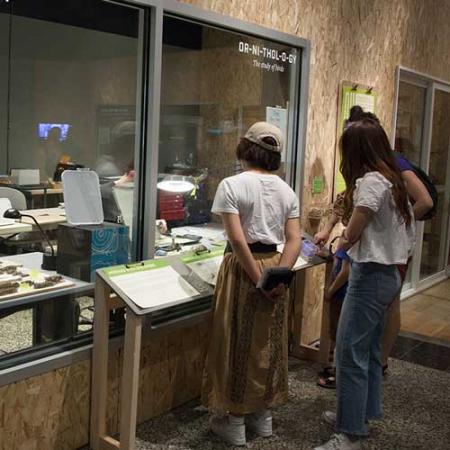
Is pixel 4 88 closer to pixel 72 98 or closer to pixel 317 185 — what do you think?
pixel 72 98

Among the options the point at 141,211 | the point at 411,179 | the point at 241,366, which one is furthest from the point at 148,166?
the point at 411,179

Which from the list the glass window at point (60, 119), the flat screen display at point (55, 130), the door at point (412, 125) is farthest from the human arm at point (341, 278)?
the door at point (412, 125)

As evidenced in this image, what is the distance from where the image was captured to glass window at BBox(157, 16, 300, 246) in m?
3.39

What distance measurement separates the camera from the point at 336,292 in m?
3.35

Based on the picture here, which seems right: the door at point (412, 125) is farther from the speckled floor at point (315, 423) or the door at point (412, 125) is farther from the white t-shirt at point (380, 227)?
the white t-shirt at point (380, 227)

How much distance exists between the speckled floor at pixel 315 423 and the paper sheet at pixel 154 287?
2.26 ft

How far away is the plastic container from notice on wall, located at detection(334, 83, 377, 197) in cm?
180

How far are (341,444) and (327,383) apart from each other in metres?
0.79

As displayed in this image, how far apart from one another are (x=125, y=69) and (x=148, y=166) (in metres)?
0.72

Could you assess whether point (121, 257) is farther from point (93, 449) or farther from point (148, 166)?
point (93, 449)

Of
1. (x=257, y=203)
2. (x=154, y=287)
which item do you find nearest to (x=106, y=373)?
(x=154, y=287)

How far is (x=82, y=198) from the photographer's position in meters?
2.86

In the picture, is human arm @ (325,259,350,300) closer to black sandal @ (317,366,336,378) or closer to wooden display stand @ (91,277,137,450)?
black sandal @ (317,366,336,378)

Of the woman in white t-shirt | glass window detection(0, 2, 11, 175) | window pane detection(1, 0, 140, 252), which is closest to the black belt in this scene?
the woman in white t-shirt
